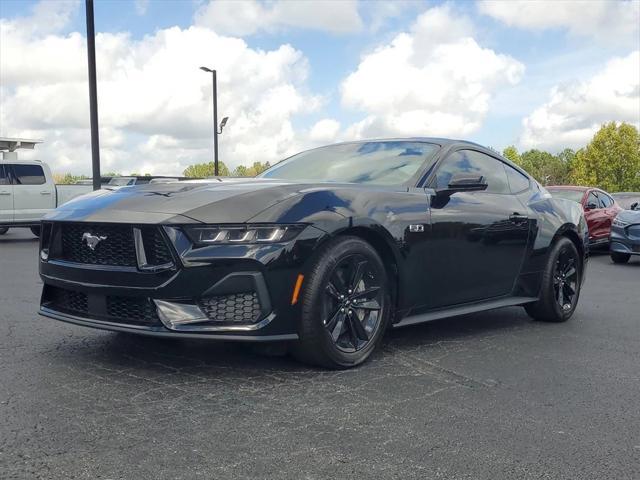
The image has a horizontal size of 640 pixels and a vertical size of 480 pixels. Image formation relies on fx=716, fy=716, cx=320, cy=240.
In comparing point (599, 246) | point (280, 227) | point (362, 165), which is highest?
point (362, 165)

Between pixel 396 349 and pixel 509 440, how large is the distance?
1.74 metres

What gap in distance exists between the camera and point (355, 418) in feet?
10.8

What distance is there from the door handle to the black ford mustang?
0.12 m

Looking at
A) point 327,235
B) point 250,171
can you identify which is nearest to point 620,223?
point 327,235

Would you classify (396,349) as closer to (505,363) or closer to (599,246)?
(505,363)

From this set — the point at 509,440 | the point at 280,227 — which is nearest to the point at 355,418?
the point at 509,440

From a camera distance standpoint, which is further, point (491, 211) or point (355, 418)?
point (491, 211)

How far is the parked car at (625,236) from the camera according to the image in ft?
38.9

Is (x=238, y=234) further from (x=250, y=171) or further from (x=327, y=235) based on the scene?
(x=250, y=171)

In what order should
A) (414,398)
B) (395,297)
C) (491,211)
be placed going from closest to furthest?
(414,398) < (395,297) < (491,211)

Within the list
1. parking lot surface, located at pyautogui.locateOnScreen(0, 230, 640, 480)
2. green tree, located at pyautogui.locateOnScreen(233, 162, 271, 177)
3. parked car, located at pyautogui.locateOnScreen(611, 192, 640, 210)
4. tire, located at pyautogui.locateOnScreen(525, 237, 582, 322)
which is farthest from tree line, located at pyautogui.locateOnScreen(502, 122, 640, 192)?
parking lot surface, located at pyautogui.locateOnScreen(0, 230, 640, 480)

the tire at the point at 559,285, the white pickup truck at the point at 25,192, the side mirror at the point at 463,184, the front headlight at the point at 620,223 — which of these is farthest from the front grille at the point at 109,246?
the white pickup truck at the point at 25,192

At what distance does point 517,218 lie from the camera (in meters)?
5.47

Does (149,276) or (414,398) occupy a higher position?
(149,276)
